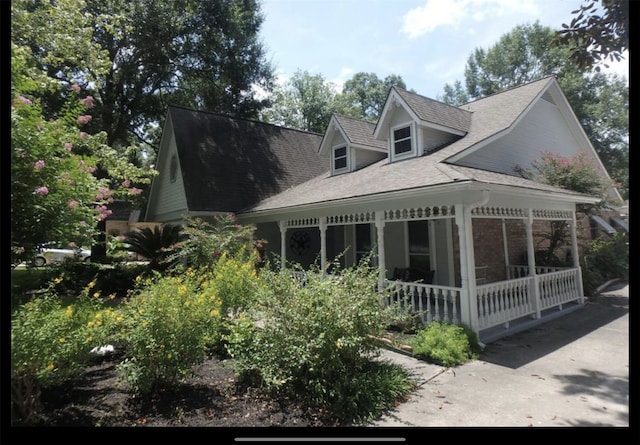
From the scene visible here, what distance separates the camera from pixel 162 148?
1525cm

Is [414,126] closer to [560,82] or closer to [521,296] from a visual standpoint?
[521,296]

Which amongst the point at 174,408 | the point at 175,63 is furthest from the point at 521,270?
the point at 175,63

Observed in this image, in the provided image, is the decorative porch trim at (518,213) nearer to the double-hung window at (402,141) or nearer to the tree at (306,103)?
the double-hung window at (402,141)

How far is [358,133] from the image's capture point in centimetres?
1271

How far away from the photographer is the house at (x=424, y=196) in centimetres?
691

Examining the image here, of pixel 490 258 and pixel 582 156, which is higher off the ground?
pixel 582 156

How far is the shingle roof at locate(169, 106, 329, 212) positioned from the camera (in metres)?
12.8

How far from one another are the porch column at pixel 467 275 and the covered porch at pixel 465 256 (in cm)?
2

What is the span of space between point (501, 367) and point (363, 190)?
4.69m

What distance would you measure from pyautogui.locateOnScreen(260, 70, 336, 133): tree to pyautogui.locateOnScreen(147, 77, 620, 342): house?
19.7 m

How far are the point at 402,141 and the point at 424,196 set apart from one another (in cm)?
426
